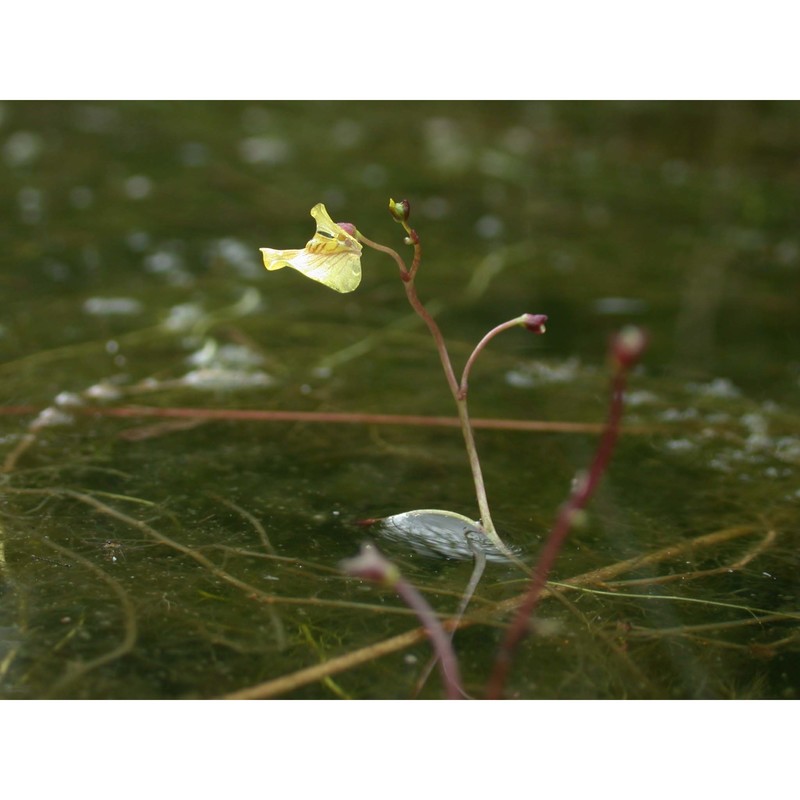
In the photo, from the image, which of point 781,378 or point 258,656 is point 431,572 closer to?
point 258,656

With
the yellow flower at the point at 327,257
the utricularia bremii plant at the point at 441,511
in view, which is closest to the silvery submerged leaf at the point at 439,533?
the utricularia bremii plant at the point at 441,511

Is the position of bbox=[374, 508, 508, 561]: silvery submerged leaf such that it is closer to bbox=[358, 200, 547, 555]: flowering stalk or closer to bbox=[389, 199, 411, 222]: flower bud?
bbox=[358, 200, 547, 555]: flowering stalk

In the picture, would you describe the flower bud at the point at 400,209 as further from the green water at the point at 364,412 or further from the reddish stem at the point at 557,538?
the green water at the point at 364,412

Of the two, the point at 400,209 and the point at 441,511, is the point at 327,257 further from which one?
the point at 441,511

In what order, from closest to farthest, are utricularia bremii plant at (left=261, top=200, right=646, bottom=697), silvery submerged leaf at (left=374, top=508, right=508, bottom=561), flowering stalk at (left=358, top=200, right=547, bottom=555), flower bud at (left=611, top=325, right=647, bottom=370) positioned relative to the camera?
flower bud at (left=611, top=325, right=647, bottom=370)
utricularia bremii plant at (left=261, top=200, right=646, bottom=697)
flowering stalk at (left=358, top=200, right=547, bottom=555)
silvery submerged leaf at (left=374, top=508, right=508, bottom=561)

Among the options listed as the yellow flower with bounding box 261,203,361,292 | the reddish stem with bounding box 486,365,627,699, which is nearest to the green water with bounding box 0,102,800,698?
the reddish stem with bounding box 486,365,627,699
